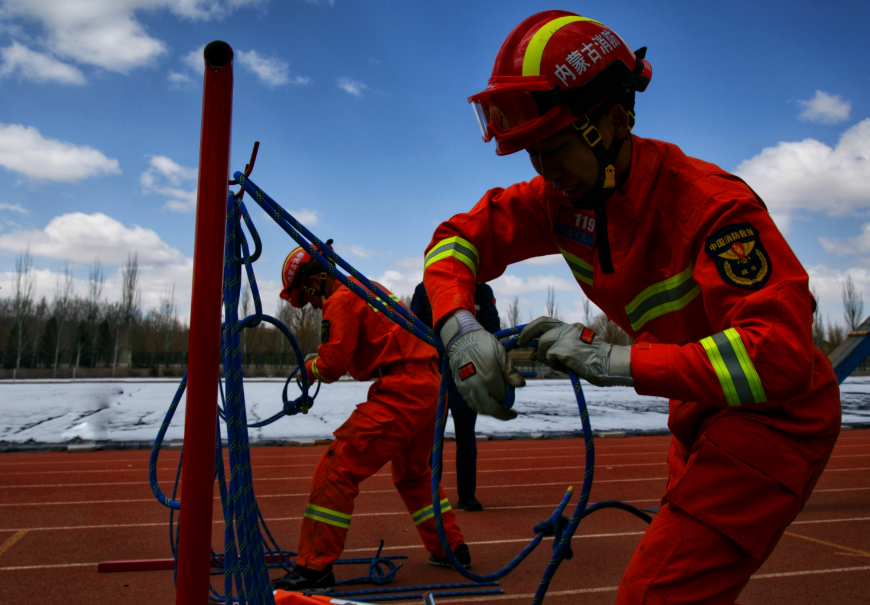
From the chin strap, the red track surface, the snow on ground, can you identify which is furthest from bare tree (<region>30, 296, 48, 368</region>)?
the chin strap

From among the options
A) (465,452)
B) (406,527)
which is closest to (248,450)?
(406,527)

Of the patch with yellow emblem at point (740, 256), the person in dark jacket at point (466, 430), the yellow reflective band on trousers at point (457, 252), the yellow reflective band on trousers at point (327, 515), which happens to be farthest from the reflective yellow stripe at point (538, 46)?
the person in dark jacket at point (466, 430)

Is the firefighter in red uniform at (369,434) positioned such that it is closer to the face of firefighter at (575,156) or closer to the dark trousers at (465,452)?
the dark trousers at (465,452)

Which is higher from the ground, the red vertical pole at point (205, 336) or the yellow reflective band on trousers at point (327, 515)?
the red vertical pole at point (205, 336)

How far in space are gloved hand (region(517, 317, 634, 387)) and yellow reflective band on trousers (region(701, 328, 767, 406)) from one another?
0.18 metres

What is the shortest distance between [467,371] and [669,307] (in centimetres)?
59

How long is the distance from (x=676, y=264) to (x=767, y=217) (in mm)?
242

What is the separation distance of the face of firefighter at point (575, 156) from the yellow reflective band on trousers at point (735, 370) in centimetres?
61

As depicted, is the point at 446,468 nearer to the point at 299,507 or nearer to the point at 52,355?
the point at 299,507

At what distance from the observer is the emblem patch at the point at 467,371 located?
1.50 meters

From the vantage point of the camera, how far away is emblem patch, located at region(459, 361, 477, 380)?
1.50 metres

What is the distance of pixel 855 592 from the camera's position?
3.47 meters

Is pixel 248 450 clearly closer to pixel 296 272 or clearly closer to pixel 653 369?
pixel 653 369

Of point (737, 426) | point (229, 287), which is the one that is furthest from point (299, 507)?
point (737, 426)
